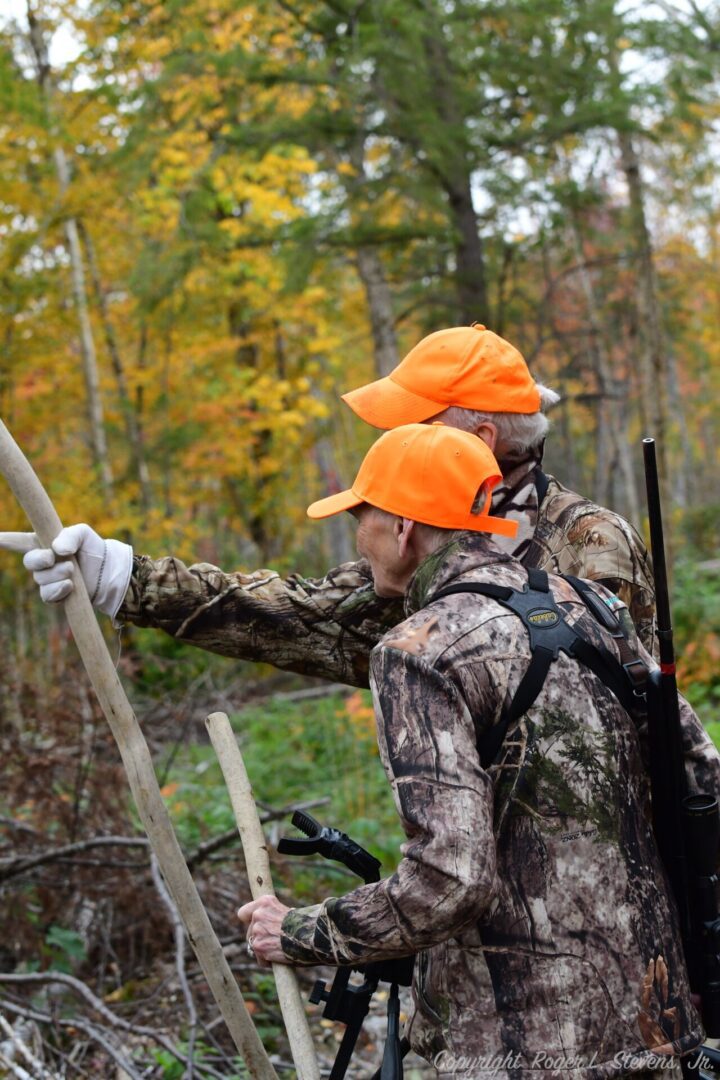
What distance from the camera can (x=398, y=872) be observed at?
1874 mm

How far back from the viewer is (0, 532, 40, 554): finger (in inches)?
93.0

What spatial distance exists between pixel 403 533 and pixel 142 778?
0.85 metres

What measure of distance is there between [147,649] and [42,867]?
7.04 meters

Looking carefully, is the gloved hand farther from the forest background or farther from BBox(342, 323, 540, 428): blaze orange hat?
the forest background

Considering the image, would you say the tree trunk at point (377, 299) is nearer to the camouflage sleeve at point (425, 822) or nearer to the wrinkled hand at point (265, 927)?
the wrinkled hand at point (265, 927)

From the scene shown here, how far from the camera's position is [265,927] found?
2.21 metres

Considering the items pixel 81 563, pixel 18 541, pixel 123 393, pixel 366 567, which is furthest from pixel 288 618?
pixel 123 393

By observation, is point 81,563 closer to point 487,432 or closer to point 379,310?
point 487,432

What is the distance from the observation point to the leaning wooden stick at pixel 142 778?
7.81 ft

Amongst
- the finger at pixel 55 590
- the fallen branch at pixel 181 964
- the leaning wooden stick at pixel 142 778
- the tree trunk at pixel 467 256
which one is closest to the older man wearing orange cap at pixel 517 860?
the leaning wooden stick at pixel 142 778

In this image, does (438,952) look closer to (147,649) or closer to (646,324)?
(646,324)

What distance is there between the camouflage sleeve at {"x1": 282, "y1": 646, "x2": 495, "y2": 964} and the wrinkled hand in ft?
0.77

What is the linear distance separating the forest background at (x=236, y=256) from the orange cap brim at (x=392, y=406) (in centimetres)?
317

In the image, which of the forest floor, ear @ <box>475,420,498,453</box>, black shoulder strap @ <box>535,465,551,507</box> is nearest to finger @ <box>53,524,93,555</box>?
ear @ <box>475,420,498,453</box>
